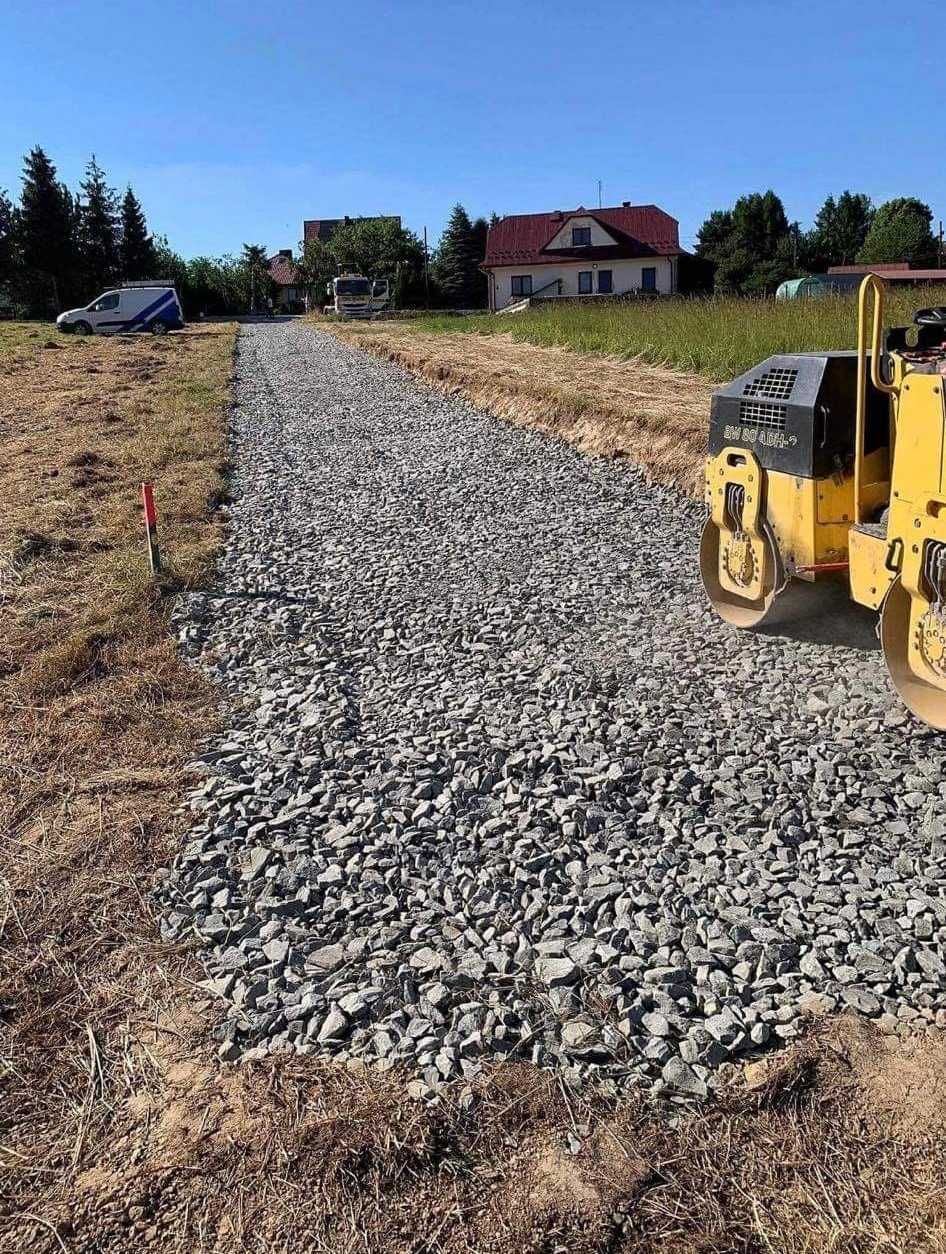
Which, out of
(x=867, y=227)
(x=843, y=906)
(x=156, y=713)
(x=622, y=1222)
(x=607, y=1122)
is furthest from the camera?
(x=867, y=227)

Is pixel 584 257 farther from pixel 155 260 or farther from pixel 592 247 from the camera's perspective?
pixel 155 260

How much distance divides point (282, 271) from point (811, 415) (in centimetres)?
10183

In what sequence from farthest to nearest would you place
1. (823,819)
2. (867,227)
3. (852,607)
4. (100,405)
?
(867,227)
(100,405)
(852,607)
(823,819)

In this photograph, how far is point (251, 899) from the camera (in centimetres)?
389

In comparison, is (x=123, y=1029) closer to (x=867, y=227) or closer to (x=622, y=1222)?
(x=622, y=1222)

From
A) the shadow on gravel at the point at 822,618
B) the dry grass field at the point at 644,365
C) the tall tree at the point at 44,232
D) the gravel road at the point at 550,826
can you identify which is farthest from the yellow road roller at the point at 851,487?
the tall tree at the point at 44,232

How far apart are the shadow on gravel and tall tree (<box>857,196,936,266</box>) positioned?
229ft

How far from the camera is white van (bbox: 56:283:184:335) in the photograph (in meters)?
40.3

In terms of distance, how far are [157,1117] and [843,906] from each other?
2.45 metres

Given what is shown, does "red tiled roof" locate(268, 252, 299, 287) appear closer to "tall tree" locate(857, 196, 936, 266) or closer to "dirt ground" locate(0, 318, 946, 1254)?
"tall tree" locate(857, 196, 936, 266)

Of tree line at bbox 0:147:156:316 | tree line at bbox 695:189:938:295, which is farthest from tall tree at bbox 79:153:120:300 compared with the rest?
tree line at bbox 695:189:938:295

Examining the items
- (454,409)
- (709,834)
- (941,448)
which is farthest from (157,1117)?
(454,409)

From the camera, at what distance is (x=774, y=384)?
568cm

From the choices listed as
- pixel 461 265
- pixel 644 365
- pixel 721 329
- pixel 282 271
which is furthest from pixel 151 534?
pixel 282 271
